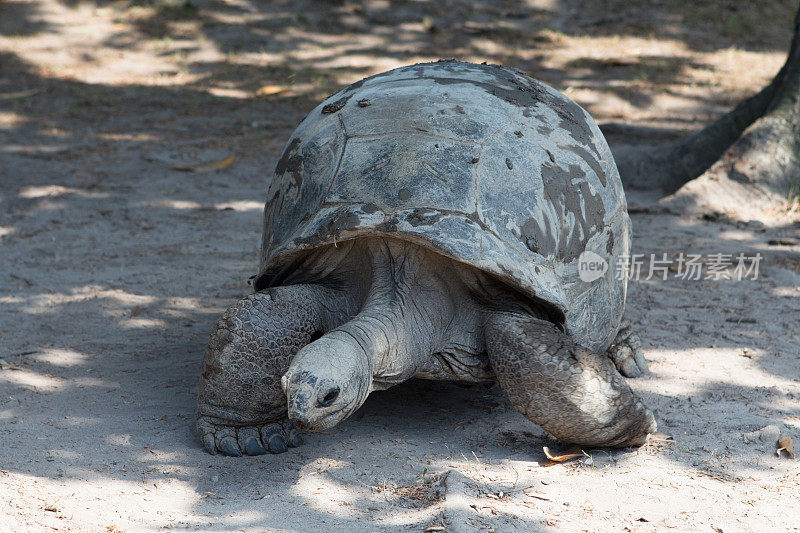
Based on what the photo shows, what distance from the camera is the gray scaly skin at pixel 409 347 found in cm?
316

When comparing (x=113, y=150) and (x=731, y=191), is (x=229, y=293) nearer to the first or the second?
(x=113, y=150)

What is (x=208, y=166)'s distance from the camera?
297 inches

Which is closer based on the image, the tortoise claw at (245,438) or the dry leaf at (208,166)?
the tortoise claw at (245,438)

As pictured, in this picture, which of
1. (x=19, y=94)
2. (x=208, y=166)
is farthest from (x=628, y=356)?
(x=19, y=94)

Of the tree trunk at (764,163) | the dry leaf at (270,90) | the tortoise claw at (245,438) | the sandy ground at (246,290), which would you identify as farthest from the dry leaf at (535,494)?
the dry leaf at (270,90)

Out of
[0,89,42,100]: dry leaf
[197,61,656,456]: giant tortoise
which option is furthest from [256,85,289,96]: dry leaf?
[197,61,656,456]: giant tortoise

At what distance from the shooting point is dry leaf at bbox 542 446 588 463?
321 cm

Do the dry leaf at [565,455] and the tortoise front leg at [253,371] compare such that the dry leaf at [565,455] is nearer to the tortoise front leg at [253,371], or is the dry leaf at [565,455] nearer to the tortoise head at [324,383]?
the tortoise head at [324,383]

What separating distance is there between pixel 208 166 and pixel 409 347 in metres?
4.85

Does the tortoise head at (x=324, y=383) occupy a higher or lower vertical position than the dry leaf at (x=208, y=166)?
higher

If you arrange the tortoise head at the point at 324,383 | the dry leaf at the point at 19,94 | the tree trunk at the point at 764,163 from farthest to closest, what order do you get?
the dry leaf at the point at 19,94, the tree trunk at the point at 764,163, the tortoise head at the point at 324,383

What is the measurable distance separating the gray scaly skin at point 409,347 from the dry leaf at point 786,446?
0.55m

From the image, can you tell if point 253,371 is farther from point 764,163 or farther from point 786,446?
point 764,163

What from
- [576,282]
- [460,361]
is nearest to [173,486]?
[460,361]
